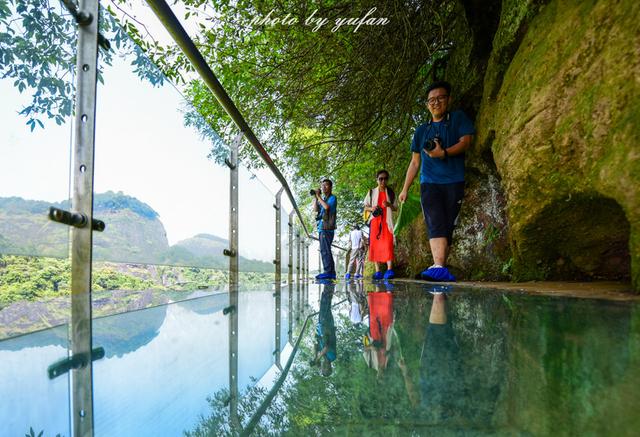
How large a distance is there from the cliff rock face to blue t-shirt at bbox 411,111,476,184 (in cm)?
27

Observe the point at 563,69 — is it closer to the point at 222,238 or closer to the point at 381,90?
the point at 381,90

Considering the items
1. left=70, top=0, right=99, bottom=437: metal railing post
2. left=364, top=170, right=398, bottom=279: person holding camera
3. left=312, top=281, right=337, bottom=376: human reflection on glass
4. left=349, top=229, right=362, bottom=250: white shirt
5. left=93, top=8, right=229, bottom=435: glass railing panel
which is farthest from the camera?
left=349, top=229, right=362, bottom=250: white shirt

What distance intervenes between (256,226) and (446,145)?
2.41 m

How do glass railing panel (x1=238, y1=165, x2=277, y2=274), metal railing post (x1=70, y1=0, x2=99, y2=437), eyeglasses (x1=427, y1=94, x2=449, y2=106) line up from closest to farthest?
metal railing post (x1=70, y1=0, x2=99, y2=437) → eyeglasses (x1=427, y1=94, x2=449, y2=106) → glass railing panel (x1=238, y1=165, x2=277, y2=274)

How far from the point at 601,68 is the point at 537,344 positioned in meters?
1.62

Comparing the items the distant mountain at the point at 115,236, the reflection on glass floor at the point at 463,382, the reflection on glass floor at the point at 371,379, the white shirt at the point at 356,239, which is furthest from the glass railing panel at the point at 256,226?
the white shirt at the point at 356,239

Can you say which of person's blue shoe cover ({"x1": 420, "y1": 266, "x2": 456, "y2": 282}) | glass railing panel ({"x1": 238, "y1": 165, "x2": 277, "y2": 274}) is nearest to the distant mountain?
glass railing panel ({"x1": 238, "y1": 165, "x2": 277, "y2": 274})

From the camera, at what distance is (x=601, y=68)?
1.75 metres

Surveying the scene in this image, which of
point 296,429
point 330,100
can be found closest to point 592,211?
point 296,429

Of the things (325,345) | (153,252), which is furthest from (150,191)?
(325,345)

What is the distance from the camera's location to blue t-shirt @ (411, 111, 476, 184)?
120 inches

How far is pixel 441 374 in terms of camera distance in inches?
23.6

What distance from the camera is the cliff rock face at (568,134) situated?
158 cm

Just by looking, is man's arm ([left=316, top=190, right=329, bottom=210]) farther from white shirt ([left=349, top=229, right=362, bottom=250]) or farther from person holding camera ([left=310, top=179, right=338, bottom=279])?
white shirt ([left=349, top=229, right=362, bottom=250])
